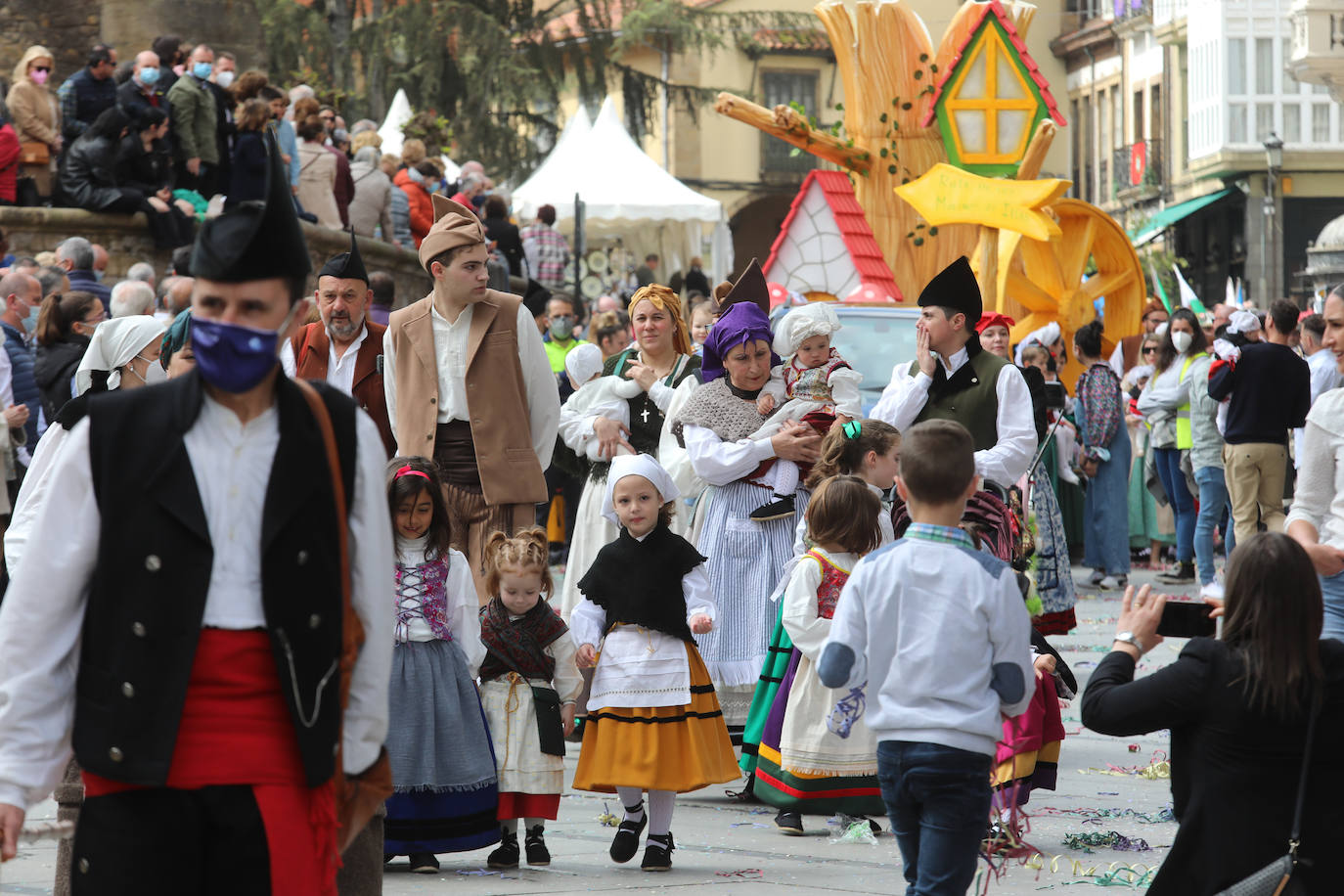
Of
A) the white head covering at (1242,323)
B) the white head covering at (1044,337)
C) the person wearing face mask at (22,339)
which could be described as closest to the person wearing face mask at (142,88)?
the person wearing face mask at (22,339)

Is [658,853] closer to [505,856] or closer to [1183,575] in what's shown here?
[505,856]

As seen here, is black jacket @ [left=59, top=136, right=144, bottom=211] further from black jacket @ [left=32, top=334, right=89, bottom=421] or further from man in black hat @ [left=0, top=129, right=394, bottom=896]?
man in black hat @ [left=0, top=129, right=394, bottom=896]

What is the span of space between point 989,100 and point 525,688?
13809 millimetres

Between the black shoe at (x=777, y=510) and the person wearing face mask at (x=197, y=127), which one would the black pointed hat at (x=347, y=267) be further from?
the person wearing face mask at (x=197, y=127)

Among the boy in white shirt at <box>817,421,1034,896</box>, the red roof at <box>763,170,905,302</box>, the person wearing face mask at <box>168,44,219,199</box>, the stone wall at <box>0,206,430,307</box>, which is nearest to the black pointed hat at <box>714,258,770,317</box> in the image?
the boy in white shirt at <box>817,421,1034,896</box>

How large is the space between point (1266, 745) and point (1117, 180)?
5177cm

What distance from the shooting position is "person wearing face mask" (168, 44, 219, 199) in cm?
1523

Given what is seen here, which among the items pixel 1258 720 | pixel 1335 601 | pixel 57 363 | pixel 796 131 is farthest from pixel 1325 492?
pixel 796 131

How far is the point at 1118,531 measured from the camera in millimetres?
15062

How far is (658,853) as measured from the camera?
246 inches

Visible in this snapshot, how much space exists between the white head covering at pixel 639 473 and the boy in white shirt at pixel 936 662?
7.49 feet

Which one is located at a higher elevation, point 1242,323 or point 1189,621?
point 1242,323

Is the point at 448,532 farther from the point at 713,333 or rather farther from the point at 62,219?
the point at 62,219

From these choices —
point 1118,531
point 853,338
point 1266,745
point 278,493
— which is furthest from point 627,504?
point 1118,531
